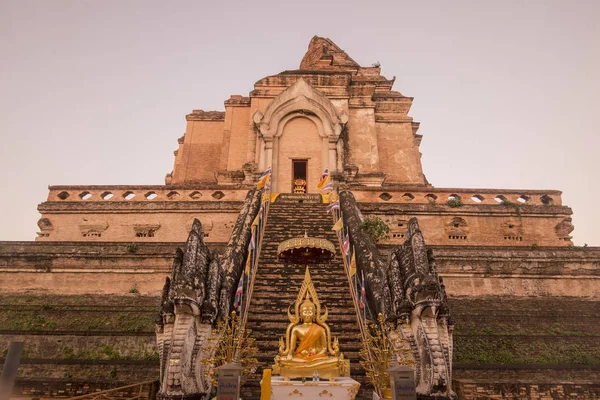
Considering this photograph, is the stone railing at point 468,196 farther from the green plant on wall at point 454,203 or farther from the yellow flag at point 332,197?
the yellow flag at point 332,197

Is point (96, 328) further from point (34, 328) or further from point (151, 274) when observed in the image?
point (151, 274)

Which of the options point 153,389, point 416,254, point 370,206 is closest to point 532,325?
point 416,254

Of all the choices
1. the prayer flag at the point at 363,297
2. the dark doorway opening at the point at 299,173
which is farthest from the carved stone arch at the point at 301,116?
the prayer flag at the point at 363,297

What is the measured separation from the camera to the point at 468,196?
16.4 m

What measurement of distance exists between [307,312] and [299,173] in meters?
12.8

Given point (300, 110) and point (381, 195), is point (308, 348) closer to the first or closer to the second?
point (381, 195)

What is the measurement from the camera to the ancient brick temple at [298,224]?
372 inches

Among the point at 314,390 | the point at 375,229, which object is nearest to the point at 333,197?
the point at 375,229

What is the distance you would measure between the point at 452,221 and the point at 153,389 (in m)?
12.1

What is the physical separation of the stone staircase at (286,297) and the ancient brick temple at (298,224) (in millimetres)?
178

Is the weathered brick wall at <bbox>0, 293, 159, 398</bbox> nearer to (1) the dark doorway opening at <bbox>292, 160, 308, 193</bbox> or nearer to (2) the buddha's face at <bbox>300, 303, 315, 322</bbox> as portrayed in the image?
(2) the buddha's face at <bbox>300, 303, 315, 322</bbox>

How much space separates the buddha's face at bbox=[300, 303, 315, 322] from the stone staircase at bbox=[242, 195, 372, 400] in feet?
4.36

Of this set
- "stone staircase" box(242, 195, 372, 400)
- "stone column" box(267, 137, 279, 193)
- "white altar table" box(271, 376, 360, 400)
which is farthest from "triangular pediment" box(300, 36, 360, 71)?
"white altar table" box(271, 376, 360, 400)

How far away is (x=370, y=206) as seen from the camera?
15984mm
